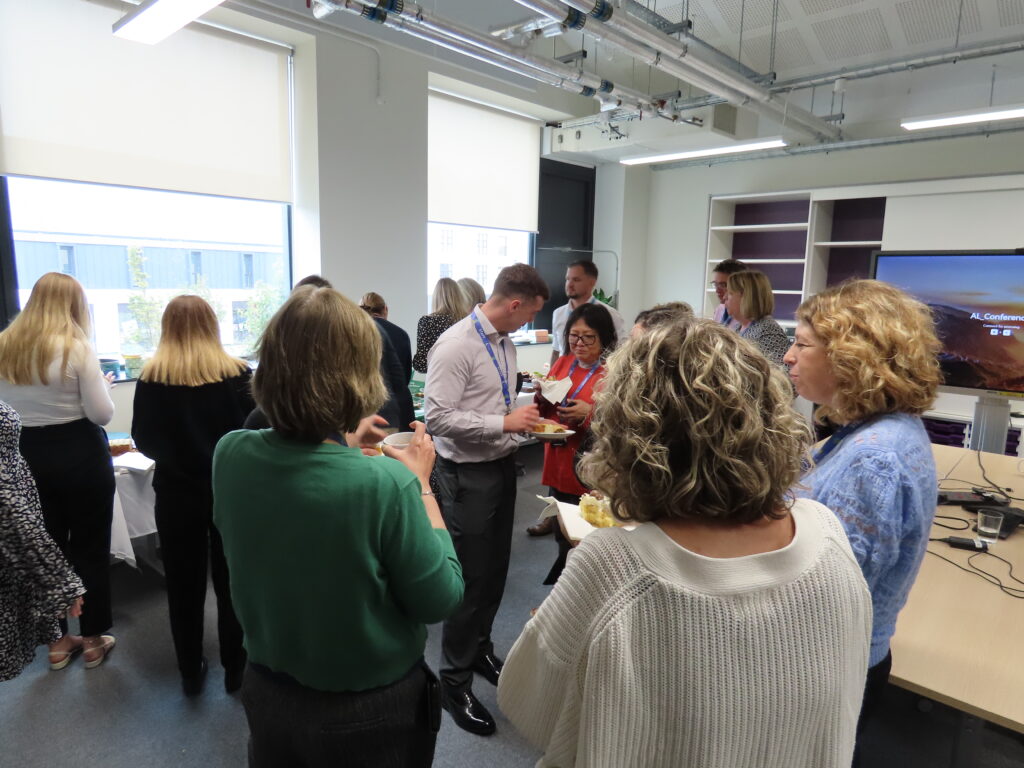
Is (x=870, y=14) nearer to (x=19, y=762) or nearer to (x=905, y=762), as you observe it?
(x=905, y=762)

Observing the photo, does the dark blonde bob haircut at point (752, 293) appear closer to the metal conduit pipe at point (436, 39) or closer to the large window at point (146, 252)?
the metal conduit pipe at point (436, 39)

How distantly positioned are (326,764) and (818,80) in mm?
6204

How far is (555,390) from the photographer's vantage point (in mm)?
2461

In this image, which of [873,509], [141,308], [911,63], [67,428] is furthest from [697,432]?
[911,63]

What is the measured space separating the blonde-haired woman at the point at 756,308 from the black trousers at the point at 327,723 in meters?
2.84

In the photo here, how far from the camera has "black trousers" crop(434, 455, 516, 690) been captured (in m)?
2.21

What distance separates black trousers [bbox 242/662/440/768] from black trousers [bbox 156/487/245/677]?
1.20 m

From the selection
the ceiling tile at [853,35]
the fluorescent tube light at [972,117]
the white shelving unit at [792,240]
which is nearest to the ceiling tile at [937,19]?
the ceiling tile at [853,35]

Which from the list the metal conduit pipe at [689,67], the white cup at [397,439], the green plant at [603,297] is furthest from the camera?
the green plant at [603,297]

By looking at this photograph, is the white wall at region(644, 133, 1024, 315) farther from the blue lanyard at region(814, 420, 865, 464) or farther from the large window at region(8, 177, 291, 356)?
the blue lanyard at region(814, 420, 865, 464)

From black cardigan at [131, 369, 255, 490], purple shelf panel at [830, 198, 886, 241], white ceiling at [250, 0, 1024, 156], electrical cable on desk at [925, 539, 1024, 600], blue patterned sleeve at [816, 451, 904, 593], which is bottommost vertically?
electrical cable on desk at [925, 539, 1024, 600]

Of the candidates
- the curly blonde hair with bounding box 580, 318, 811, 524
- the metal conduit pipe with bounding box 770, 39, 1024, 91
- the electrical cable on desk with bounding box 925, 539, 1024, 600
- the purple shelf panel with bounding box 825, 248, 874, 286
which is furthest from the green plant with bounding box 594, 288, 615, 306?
the curly blonde hair with bounding box 580, 318, 811, 524

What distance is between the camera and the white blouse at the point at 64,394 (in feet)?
7.52

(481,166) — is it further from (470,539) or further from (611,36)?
(470,539)
